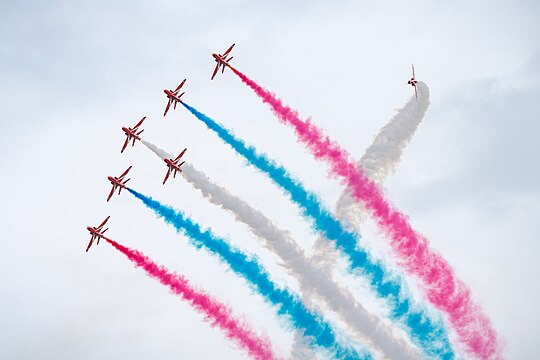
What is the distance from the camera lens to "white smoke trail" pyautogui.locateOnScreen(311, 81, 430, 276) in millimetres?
101438

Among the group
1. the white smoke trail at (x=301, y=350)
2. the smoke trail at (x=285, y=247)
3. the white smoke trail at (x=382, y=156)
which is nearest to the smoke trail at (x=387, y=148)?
the white smoke trail at (x=382, y=156)

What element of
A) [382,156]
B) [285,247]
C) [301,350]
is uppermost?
[382,156]

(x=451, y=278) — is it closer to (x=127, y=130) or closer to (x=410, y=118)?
(x=410, y=118)

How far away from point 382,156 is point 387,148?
2.87 ft

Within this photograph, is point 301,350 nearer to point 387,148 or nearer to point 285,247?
point 285,247

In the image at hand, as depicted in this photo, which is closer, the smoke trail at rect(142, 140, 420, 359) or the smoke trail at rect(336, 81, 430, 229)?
the smoke trail at rect(142, 140, 420, 359)

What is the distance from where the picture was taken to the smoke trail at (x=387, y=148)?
102 m

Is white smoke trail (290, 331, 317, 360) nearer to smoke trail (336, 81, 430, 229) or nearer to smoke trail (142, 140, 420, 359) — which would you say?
smoke trail (142, 140, 420, 359)

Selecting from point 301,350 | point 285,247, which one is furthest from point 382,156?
point 301,350

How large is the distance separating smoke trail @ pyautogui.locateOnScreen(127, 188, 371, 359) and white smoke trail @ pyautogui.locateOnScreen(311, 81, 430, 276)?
4.52 meters

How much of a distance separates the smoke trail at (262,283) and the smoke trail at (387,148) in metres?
8.63

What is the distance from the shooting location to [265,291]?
327ft

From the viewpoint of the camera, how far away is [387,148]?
10388 centimetres

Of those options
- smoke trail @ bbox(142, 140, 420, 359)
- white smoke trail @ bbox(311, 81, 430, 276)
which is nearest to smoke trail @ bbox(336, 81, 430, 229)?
white smoke trail @ bbox(311, 81, 430, 276)
